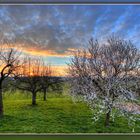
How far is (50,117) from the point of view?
3531 mm

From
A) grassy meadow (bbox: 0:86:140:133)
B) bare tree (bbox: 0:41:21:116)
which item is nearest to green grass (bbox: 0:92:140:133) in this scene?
grassy meadow (bbox: 0:86:140:133)

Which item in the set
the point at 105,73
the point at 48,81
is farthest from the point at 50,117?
the point at 105,73

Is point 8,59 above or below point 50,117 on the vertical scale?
above

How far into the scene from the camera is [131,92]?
11.5 feet

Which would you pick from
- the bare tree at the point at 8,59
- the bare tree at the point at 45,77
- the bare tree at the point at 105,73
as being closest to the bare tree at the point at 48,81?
the bare tree at the point at 45,77

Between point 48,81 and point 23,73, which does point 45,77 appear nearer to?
point 48,81

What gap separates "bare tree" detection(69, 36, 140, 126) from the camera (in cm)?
352

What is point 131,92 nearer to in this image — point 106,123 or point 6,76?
point 106,123

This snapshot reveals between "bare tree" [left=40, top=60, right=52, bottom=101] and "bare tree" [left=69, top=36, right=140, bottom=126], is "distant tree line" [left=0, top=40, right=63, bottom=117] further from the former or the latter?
"bare tree" [left=69, top=36, right=140, bottom=126]

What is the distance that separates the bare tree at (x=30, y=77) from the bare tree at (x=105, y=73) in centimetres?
30

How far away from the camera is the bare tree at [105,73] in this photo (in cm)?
352

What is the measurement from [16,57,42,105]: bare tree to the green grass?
0.07m

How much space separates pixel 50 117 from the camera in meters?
3.53

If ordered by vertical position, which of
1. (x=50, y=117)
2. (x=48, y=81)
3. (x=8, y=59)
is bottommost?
(x=50, y=117)
